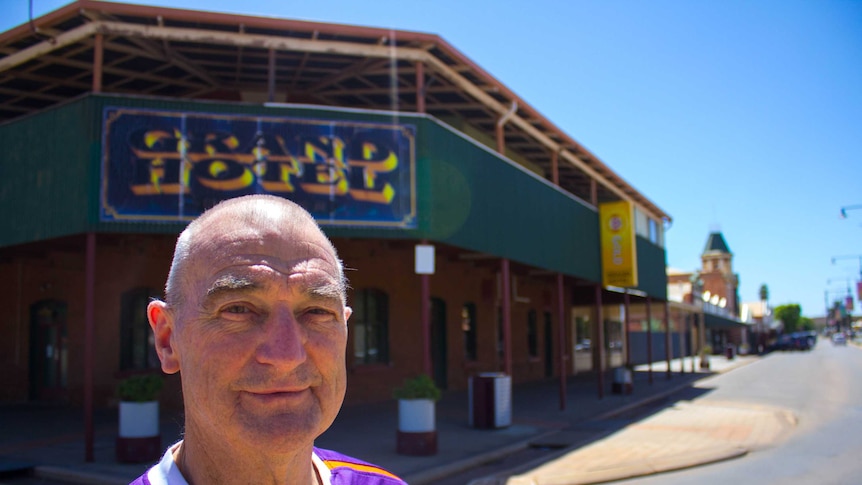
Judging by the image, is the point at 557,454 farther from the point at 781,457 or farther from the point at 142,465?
the point at 142,465

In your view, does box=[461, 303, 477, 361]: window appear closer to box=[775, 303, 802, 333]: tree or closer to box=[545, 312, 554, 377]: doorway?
box=[545, 312, 554, 377]: doorway

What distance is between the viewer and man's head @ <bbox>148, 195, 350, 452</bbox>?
54.8 inches

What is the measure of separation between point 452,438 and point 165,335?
11.1 meters

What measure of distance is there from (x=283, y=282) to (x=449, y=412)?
14486 millimetres

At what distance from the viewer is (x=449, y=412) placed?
15.5 m

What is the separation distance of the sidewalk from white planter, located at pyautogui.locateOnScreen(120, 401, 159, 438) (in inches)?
16.9

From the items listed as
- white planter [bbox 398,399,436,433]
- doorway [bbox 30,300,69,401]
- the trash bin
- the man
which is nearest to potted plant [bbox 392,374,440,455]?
white planter [bbox 398,399,436,433]

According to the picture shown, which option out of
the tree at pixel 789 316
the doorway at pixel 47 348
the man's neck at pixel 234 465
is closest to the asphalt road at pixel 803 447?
the man's neck at pixel 234 465

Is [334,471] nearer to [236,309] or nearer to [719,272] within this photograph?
[236,309]

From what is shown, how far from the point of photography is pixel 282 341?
55.4 inches

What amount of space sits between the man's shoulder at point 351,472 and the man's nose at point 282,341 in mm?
522

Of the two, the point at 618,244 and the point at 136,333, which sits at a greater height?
the point at 618,244

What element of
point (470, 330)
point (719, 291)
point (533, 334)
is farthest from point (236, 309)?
point (719, 291)

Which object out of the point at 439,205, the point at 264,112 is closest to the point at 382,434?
the point at 439,205
